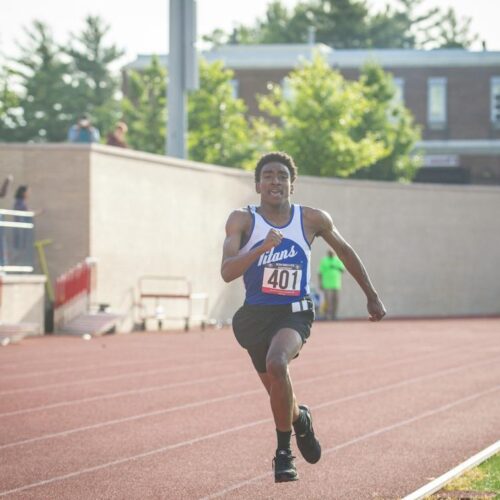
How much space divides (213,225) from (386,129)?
27.6 meters

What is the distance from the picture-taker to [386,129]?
6084cm

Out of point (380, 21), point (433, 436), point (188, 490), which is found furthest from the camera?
point (380, 21)

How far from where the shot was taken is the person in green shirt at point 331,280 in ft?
120

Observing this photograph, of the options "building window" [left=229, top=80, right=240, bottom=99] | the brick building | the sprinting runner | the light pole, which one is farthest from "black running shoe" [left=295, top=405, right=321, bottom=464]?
"building window" [left=229, top=80, right=240, bottom=99]

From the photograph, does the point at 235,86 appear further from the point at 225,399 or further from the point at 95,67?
the point at 225,399

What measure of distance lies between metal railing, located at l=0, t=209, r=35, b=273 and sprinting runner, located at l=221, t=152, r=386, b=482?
693 inches

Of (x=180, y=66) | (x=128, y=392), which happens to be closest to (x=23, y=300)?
(x=180, y=66)

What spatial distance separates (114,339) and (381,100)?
1483 inches

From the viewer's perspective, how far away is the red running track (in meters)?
9.23

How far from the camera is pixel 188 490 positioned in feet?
29.0

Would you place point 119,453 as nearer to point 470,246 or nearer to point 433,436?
point 433,436

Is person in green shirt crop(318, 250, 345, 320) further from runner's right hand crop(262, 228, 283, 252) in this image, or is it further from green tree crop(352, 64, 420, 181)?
runner's right hand crop(262, 228, 283, 252)

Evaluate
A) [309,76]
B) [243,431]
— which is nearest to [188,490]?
[243,431]

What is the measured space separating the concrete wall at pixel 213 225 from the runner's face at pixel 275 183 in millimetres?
20345
